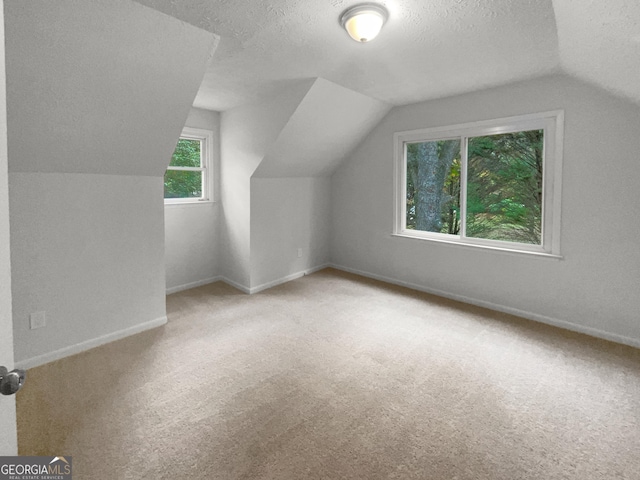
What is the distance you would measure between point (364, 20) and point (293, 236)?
310 cm

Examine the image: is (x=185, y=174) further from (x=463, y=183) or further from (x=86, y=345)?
(x=463, y=183)

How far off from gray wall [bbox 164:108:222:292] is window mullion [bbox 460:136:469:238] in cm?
297

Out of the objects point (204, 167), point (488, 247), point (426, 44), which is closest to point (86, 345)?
point (204, 167)

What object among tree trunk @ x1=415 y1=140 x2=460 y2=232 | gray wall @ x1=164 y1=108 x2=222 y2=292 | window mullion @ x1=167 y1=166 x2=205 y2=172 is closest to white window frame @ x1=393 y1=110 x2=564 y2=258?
tree trunk @ x1=415 y1=140 x2=460 y2=232

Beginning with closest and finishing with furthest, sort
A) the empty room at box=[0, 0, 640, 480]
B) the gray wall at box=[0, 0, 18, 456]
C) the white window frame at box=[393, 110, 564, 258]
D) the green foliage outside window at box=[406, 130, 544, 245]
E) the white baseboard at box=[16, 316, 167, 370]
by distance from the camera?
1. the gray wall at box=[0, 0, 18, 456]
2. the empty room at box=[0, 0, 640, 480]
3. the white baseboard at box=[16, 316, 167, 370]
4. the white window frame at box=[393, 110, 564, 258]
5. the green foliage outside window at box=[406, 130, 544, 245]

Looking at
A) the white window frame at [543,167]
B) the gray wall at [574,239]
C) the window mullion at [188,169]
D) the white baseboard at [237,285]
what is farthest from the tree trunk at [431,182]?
the window mullion at [188,169]

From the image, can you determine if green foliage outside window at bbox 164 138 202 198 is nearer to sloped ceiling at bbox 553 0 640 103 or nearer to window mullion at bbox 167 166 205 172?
window mullion at bbox 167 166 205 172

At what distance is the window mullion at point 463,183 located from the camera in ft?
12.9

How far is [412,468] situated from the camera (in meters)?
1.74

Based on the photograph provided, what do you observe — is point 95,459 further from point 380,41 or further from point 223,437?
point 380,41

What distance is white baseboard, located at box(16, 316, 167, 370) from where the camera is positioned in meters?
2.63

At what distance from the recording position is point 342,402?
7.37 feet

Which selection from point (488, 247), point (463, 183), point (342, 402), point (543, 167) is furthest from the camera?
point (463, 183)

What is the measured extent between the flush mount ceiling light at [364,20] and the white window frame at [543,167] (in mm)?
2001
